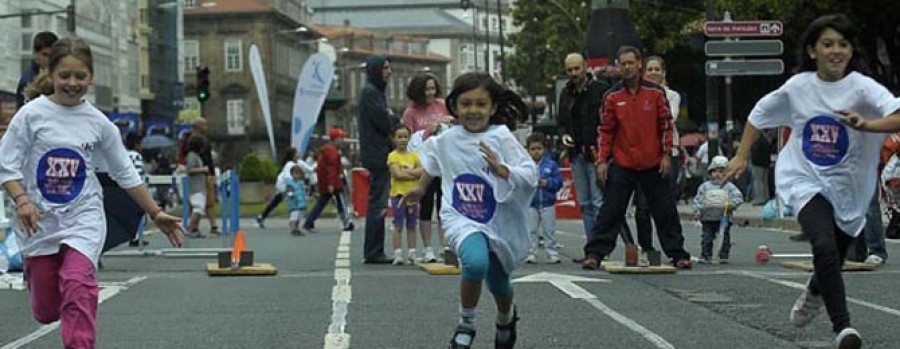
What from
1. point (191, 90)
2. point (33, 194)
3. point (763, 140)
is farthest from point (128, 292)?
point (191, 90)

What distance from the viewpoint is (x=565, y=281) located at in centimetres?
1255

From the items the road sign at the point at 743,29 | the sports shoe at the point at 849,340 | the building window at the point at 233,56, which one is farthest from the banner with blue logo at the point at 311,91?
the building window at the point at 233,56

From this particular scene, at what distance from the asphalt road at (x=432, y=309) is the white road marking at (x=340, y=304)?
0.04 feet

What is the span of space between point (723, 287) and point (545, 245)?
3897 mm

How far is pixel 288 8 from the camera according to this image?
5079 inches

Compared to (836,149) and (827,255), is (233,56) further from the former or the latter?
(827,255)

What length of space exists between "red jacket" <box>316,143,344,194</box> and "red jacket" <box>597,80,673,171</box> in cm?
1372

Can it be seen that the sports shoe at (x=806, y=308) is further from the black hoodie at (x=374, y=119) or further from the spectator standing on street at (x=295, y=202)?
the spectator standing on street at (x=295, y=202)

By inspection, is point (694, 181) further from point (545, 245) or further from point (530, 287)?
point (530, 287)

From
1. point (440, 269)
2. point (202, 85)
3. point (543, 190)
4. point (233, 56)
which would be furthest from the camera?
point (233, 56)

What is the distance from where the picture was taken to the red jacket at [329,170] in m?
26.9

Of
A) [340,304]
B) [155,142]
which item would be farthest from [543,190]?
[155,142]

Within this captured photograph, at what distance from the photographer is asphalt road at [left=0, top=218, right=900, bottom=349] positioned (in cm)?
890

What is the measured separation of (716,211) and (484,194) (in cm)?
736
